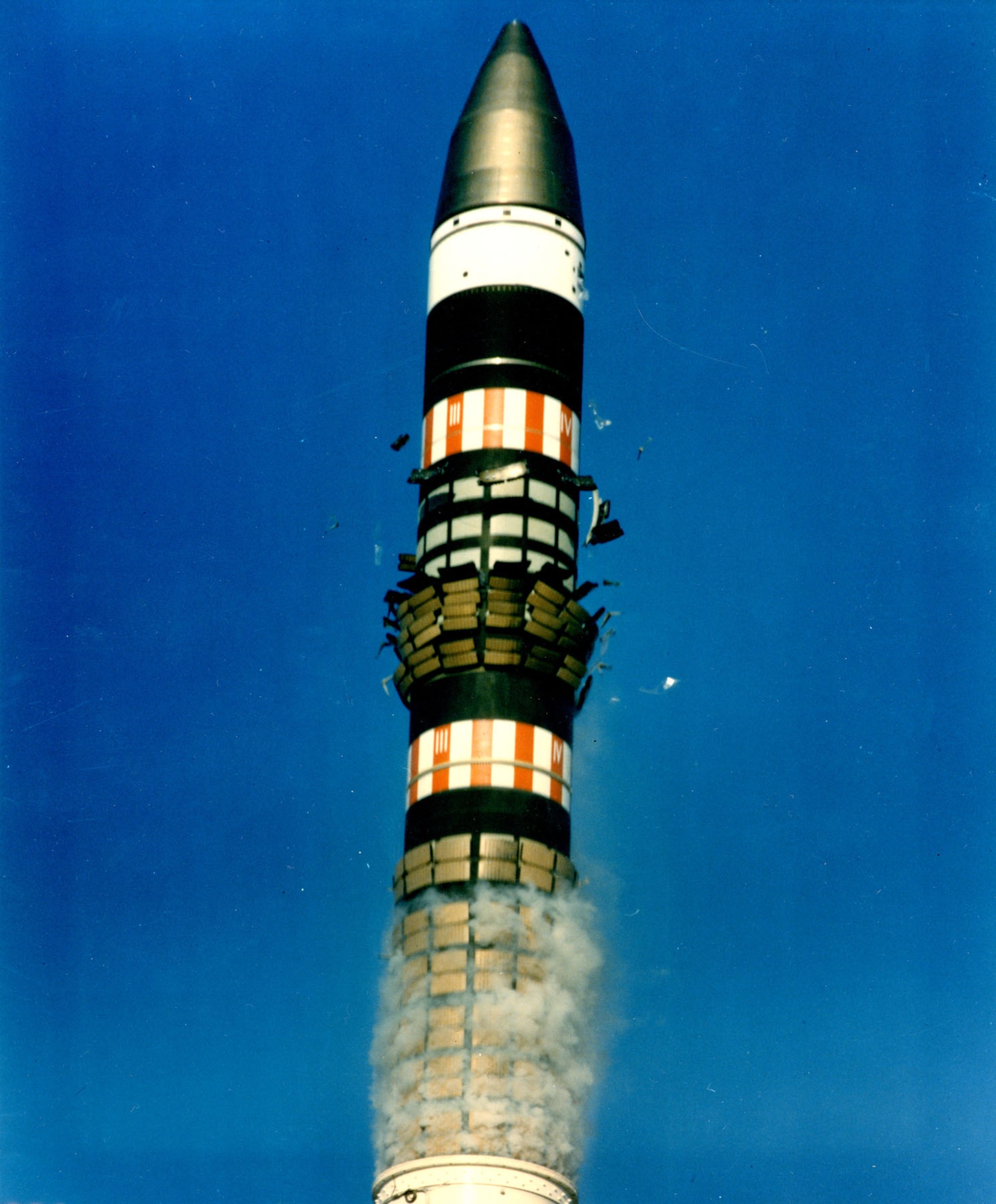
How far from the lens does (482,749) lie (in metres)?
49.3

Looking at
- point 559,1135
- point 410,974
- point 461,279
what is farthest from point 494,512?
point 559,1135

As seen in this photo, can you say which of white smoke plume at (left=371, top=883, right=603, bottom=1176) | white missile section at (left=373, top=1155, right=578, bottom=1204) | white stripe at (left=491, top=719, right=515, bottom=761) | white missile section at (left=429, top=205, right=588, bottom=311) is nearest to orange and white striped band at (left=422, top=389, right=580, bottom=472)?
white missile section at (left=429, top=205, right=588, bottom=311)

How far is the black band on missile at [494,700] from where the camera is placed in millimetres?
49875

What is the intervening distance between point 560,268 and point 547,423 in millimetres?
4089

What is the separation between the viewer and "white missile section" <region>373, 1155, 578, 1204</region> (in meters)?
45.2

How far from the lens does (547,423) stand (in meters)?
52.4

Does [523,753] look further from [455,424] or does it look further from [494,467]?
[455,424]

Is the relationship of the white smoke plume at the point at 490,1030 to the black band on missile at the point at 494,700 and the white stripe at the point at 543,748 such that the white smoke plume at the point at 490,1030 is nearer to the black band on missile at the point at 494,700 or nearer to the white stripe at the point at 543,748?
the white stripe at the point at 543,748

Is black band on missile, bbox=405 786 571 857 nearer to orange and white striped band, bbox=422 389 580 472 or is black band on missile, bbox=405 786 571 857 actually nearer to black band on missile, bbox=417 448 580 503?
black band on missile, bbox=417 448 580 503

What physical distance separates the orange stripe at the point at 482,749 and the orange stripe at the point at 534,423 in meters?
6.58

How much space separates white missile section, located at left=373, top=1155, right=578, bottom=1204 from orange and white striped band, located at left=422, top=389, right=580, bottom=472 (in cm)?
1581

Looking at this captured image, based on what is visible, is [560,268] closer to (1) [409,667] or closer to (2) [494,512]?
(2) [494,512]

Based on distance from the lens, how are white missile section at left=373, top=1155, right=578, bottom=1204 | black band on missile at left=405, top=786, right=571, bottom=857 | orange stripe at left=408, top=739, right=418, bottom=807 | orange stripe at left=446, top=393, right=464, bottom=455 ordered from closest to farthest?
1. white missile section at left=373, top=1155, right=578, bottom=1204
2. black band on missile at left=405, top=786, right=571, bottom=857
3. orange stripe at left=408, top=739, right=418, bottom=807
4. orange stripe at left=446, top=393, right=464, bottom=455

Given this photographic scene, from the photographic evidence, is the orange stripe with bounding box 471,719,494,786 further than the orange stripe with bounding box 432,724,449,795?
No
